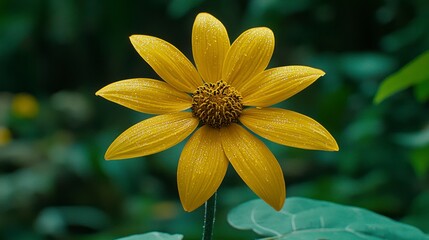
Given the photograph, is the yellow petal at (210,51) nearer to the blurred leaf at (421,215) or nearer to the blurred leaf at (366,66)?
the blurred leaf at (421,215)

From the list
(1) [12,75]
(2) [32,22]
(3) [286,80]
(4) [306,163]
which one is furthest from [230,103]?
(1) [12,75]

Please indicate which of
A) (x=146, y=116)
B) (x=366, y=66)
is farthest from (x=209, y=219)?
(x=146, y=116)

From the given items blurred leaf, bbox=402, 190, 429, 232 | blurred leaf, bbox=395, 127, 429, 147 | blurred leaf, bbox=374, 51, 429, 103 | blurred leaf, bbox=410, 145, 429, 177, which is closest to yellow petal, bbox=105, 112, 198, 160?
blurred leaf, bbox=374, 51, 429, 103

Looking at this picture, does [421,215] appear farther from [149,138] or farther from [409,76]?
[149,138]

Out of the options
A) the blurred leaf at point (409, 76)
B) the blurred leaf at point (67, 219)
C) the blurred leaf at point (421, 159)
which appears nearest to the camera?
the blurred leaf at point (409, 76)

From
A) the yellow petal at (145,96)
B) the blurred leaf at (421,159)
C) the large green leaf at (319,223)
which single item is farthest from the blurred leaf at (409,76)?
the blurred leaf at (421,159)

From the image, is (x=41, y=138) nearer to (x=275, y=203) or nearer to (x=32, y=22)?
(x=32, y=22)

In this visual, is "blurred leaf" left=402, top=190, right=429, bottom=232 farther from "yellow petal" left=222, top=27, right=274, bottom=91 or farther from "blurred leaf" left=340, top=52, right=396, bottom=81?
"yellow petal" left=222, top=27, right=274, bottom=91
